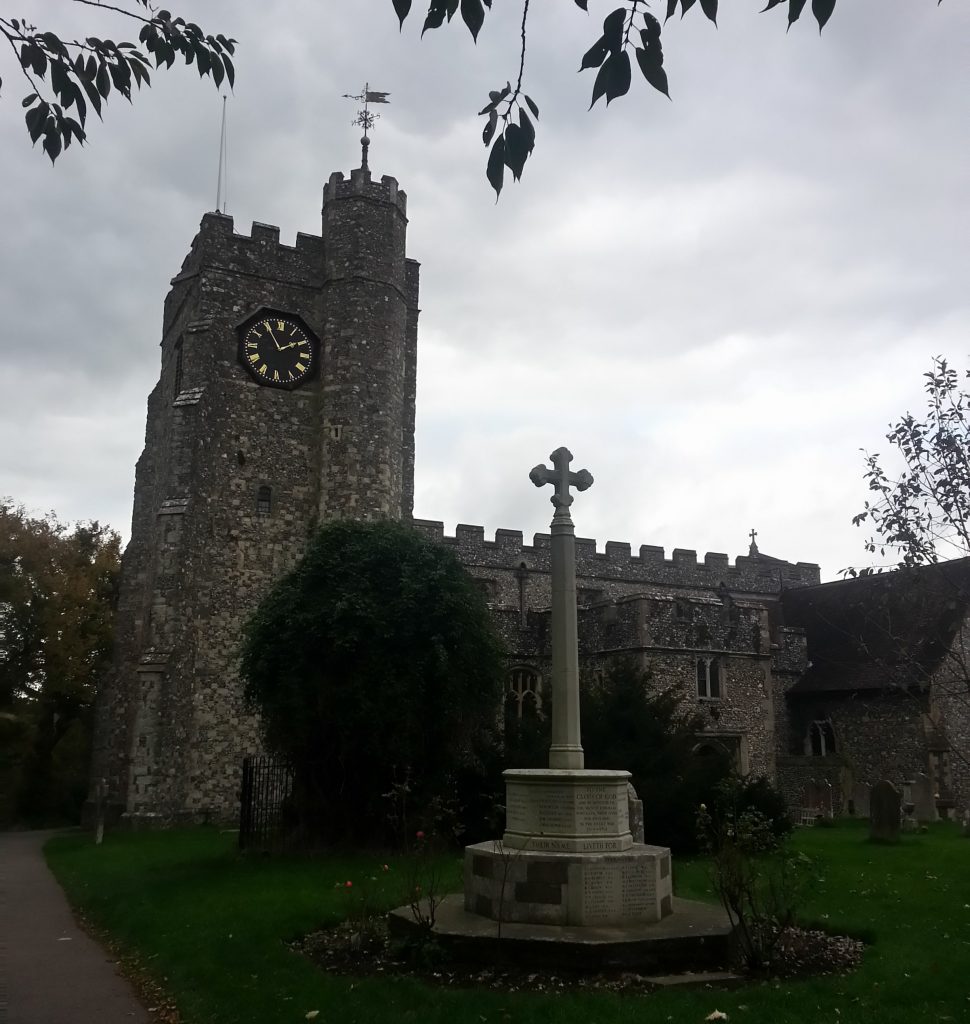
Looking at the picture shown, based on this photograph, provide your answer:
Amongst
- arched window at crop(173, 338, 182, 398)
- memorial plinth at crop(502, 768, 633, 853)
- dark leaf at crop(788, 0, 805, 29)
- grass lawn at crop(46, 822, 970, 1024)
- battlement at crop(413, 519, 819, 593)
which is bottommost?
grass lawn at crop(46, 822, 970, 1024)

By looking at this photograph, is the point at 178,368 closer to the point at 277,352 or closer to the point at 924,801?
the point at 277,352

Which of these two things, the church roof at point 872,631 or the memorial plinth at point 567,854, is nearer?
the memorial plinth at point 567,854

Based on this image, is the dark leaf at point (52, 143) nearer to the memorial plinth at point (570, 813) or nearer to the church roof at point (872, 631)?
the memorial plinth at point (570, 813)

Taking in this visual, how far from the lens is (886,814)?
635 inches

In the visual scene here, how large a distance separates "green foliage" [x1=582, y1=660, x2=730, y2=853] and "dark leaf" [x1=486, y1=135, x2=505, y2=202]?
12476 mm

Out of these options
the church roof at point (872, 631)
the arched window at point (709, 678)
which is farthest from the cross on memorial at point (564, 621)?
the arched window at point (709, 678)

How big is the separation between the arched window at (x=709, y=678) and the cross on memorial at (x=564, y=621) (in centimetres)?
1461

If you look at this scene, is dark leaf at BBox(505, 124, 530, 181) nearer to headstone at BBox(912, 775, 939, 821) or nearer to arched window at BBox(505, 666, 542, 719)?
headstone at BBox(912, 775, 939, 821)

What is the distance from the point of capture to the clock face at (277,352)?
25328 millimetres

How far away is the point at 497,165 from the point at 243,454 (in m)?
22.0

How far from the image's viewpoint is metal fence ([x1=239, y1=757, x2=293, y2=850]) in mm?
15680

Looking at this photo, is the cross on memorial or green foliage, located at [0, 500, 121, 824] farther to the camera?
green foliage, located at [0, 500, 121, 824]

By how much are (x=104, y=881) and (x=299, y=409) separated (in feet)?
46.5

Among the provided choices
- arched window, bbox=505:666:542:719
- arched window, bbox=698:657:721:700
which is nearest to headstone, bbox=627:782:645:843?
arched window, bbox=698:657:721:700
